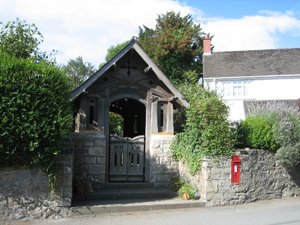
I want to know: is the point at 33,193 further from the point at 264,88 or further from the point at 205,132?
the point at 264,88

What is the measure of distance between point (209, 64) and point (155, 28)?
335 inches

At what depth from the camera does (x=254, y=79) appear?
36.7 m

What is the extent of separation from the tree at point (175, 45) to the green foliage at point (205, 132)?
25.5 m

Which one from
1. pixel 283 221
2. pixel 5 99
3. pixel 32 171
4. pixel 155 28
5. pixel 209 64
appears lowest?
pixel 283 221

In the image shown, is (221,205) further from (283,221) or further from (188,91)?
(188,91)

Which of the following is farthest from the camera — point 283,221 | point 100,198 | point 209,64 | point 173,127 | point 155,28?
point 155,28

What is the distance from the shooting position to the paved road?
937 centimetres

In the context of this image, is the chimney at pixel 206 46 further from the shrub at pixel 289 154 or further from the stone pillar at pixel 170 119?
the shrub at pixel 289 154

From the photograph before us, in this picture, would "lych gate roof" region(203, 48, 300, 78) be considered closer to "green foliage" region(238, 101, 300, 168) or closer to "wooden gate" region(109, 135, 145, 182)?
"green foliage" region(238, 101, 300, 168)

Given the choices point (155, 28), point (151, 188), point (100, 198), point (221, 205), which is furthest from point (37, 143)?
point (155, 28)

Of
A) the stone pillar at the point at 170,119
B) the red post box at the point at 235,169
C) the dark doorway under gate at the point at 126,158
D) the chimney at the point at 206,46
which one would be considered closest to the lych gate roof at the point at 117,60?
the stone pillar at the point at 170,119

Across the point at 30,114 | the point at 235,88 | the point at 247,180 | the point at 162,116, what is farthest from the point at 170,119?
the point at 235,88

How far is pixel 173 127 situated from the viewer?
1322 cm

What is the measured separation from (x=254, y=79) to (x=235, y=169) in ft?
86.0
